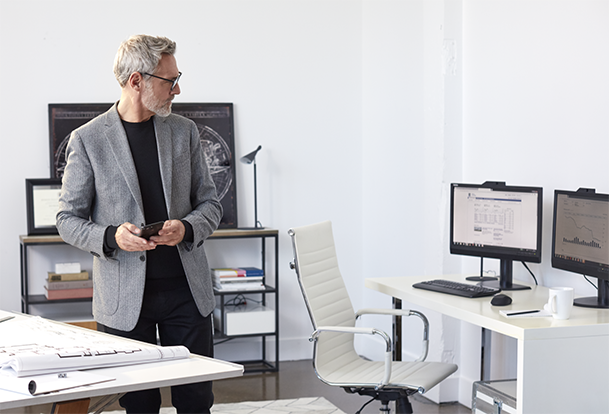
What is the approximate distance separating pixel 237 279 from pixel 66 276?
3.46ft

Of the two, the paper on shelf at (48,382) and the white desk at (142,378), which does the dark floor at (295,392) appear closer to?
the white desk at (142,378)

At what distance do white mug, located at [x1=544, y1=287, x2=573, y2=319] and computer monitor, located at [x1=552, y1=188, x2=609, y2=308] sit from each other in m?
0.29

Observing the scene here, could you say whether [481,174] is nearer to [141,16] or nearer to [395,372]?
[395,372]

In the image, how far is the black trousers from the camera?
2180 millimetres

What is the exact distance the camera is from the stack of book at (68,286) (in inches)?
161

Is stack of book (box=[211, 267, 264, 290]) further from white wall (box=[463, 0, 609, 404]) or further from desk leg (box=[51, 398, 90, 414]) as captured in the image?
desk leg (box=[51, 398, 90, 414])

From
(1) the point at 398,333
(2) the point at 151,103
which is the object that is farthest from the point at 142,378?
(1) the point at 398,333

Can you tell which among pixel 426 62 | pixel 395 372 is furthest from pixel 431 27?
pixel 395 372

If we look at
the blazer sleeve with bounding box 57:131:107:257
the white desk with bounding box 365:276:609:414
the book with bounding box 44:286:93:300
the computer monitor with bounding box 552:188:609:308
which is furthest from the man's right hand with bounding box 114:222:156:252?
the book with bounding box 44:286:93:300

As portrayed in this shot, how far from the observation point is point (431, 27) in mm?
3877

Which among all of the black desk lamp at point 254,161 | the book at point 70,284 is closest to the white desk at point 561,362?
the black desk lamp at point 254,161

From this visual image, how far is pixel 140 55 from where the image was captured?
87.7 inches

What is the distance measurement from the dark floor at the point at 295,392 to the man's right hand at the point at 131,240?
202cm

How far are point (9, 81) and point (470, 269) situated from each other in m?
3.06
